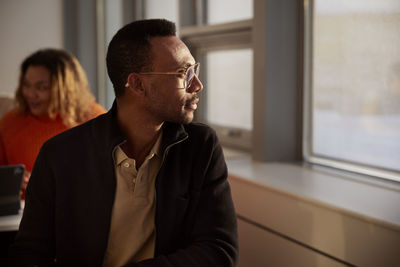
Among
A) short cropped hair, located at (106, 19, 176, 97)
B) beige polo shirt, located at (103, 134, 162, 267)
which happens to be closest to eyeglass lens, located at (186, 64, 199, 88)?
short cropped hair, located at (106, 19, 176, 97)

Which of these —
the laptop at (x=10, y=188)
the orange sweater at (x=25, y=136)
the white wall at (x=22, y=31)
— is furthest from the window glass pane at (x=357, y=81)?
the white wall at (x=22, y=31)

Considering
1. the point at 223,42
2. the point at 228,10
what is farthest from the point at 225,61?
the point at 228,10

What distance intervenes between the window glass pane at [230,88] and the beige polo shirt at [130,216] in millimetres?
1637

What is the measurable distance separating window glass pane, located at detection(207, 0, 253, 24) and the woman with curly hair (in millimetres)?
1030

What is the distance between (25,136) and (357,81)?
5.07ft

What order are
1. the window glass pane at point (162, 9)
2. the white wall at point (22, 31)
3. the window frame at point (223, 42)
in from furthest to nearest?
the white wall at point (22, 31), the window glass pane at point (162, 9), the window frame at point (223, 42)

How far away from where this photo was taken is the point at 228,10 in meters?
3.08

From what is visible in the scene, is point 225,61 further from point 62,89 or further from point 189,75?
point 189,75

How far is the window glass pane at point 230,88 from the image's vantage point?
9.92 feet

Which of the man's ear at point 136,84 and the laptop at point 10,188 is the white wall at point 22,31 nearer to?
the laptop at point 10,188

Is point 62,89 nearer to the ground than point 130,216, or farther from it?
farther from it

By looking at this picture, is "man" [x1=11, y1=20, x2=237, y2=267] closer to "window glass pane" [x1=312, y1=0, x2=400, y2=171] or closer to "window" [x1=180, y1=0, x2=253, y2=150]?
"window glass pane" [x1=312, y1=0, x2=400, y2=171]

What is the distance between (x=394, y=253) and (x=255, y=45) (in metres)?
1.28

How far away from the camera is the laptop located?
1.73 meters
